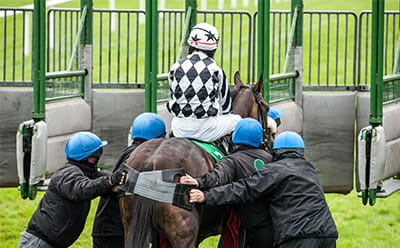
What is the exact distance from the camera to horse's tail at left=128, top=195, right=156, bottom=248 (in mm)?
5348

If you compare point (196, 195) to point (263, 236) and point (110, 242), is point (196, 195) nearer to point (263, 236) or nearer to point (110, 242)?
point (263, 236)

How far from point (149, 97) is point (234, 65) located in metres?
8.88

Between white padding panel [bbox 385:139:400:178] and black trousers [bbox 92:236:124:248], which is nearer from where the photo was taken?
black trousers [bbox 92:236:124:248]

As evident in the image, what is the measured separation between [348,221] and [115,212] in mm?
4995

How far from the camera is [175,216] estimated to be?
A: 5.34 metres

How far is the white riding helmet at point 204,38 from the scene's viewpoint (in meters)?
6.17

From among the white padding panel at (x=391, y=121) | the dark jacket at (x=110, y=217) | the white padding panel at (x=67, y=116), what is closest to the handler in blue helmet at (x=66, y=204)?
the dark jacket at (x=110, y=217)

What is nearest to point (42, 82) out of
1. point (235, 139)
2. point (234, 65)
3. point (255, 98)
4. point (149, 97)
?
point (149, 97)

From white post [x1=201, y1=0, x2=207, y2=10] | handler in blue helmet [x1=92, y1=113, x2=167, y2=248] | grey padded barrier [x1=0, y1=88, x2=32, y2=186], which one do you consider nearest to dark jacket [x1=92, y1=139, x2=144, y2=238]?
handler in blue helmet [x1=92, y1=113, x2=167, y2=248]

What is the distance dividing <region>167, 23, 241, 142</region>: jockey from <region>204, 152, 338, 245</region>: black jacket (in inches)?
25.0

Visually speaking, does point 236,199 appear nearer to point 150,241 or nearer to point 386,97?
point 150,241

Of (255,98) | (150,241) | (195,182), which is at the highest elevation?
(255,98)

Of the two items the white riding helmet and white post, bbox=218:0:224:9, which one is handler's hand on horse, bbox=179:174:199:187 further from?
white post, bbox=218:0:224:9

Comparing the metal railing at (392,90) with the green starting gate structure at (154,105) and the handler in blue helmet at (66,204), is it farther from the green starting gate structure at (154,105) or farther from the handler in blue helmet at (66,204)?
the handler in blue helmet at (66,204)
